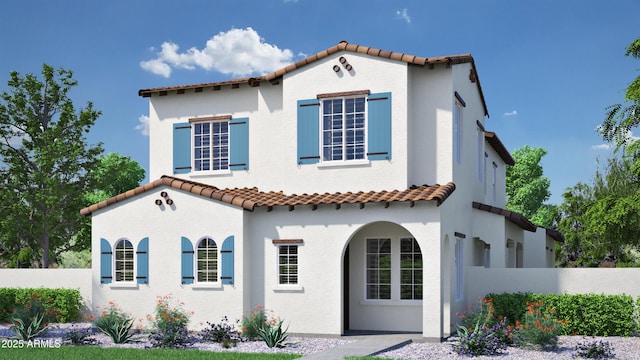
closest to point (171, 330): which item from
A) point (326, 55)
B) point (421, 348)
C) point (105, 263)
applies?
point (105, 263)

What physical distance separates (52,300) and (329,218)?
9.43 metres

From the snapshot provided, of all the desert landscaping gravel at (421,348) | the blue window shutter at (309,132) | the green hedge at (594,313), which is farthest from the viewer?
the blue window shutter at (309,132)

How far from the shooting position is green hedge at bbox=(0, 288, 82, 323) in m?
21.8

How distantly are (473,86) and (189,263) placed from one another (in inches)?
417

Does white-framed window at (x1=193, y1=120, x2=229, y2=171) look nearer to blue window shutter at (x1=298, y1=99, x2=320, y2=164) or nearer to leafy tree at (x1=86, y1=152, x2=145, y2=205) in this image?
blue window shutter at (x1=298, y1=99, x2=320, y2=164)

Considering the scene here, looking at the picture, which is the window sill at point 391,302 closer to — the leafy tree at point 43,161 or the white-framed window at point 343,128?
the white-framed window at point 343,128

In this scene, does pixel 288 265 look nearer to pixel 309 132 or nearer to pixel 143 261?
pixel 309 132

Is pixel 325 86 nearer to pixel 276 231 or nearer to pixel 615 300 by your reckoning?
pixel 276 231

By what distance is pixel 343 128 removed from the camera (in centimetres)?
1955

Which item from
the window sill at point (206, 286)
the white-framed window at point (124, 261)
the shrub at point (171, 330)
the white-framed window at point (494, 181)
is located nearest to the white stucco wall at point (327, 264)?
the window sill at point (206, 286)

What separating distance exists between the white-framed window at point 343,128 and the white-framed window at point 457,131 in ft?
8.43

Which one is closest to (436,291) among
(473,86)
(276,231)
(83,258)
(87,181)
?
(276,231)

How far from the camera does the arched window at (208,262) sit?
62.2ft

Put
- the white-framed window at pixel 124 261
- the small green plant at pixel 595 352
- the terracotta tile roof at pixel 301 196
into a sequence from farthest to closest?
the white-framed window at pixel 124 261, the terracotta tile roof at pixel 301 196, the small green plant at pixel 595 352
